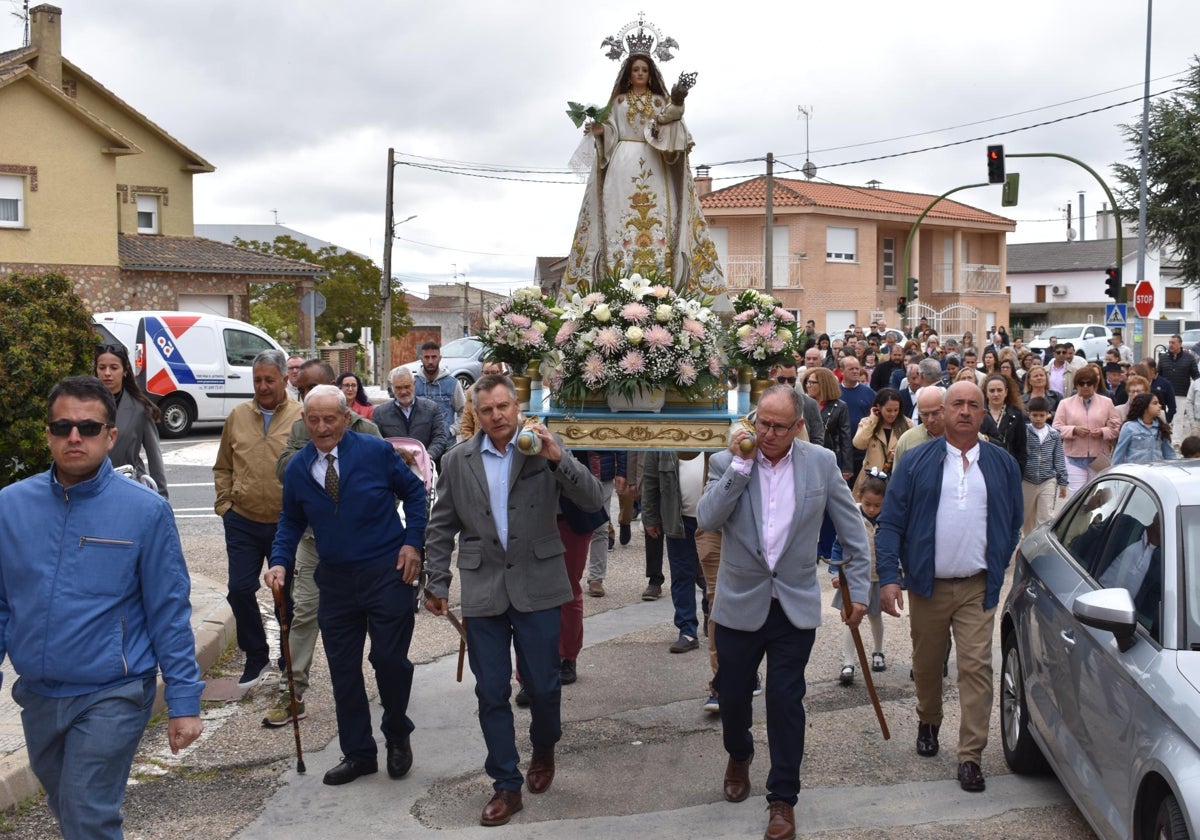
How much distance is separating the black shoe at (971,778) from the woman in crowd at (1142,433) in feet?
19.7

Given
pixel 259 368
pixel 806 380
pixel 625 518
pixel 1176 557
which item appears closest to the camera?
pixel 1176 557

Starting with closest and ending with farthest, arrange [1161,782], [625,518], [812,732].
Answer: [1161,782]
[812,732]
[625,518]

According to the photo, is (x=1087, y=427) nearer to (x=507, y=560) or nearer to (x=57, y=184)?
(x=507, y=560)

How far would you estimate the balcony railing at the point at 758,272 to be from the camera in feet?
151

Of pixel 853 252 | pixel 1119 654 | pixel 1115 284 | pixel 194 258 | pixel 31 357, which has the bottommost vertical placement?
pixel 1119 654

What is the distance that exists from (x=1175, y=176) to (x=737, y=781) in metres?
30.0

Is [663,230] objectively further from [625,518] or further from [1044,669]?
[1044,669]

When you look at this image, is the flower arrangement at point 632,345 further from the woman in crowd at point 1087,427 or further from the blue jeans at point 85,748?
the woman in crowd at point 1087,427

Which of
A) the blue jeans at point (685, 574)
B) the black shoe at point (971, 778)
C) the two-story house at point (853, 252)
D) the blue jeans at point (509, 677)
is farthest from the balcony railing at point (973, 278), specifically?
the blue jeans at point (509, 677)

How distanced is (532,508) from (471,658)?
2.48 feet

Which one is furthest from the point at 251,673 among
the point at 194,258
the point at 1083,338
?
the point at 1083,338

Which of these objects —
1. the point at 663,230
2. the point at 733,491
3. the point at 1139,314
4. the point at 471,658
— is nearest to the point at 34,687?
the point at 471,658

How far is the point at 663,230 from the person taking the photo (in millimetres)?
9312

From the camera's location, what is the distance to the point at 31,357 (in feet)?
28.5
